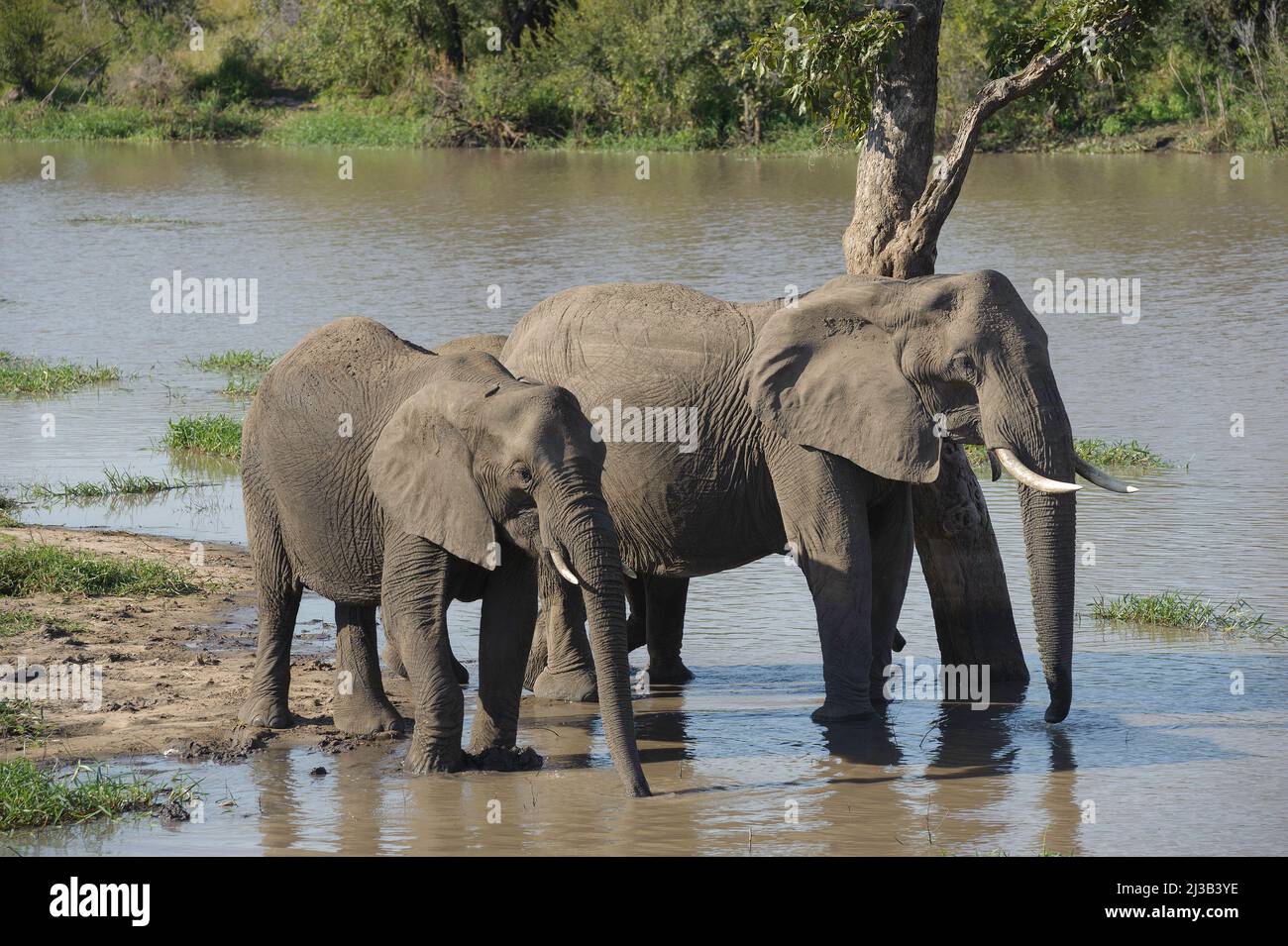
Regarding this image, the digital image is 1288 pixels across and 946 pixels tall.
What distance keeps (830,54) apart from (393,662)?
4305 mm

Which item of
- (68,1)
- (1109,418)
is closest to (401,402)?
(1109,418)

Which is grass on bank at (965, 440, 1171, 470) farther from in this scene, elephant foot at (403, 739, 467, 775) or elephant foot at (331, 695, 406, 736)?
elephant foot at (403, 739, 467, 775)

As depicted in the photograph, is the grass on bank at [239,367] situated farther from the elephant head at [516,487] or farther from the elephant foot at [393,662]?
the elephant head at [516,487]

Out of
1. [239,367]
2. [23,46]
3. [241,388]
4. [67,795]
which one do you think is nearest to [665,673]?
[67,795]

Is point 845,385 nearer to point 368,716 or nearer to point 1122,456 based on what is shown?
point 368,716

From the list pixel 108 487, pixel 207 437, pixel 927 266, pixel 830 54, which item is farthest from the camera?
pixel 207 437

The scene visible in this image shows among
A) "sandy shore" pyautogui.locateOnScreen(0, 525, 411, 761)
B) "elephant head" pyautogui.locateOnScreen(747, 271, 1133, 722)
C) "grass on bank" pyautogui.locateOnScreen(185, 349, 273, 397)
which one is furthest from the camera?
"grass on bank" pyautogui.locateOnScreen(185, 349, 273, 397)

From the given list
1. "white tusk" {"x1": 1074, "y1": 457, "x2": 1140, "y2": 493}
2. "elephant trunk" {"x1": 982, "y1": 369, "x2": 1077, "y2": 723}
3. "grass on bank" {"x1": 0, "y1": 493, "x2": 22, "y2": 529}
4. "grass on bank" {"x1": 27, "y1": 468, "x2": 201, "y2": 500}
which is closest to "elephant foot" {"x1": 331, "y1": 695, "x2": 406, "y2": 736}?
"elephant trunk" {"x1": 982, "y1": 369, "x2": 1077, "y2": 723}

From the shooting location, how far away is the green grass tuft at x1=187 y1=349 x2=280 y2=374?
63.1ft

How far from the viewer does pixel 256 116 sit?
58781 mm

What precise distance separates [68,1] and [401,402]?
66191mm

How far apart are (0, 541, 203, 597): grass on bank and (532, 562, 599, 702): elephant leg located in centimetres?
253

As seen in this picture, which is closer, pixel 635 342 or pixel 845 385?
pixel 845 385

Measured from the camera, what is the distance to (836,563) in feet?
27.2
